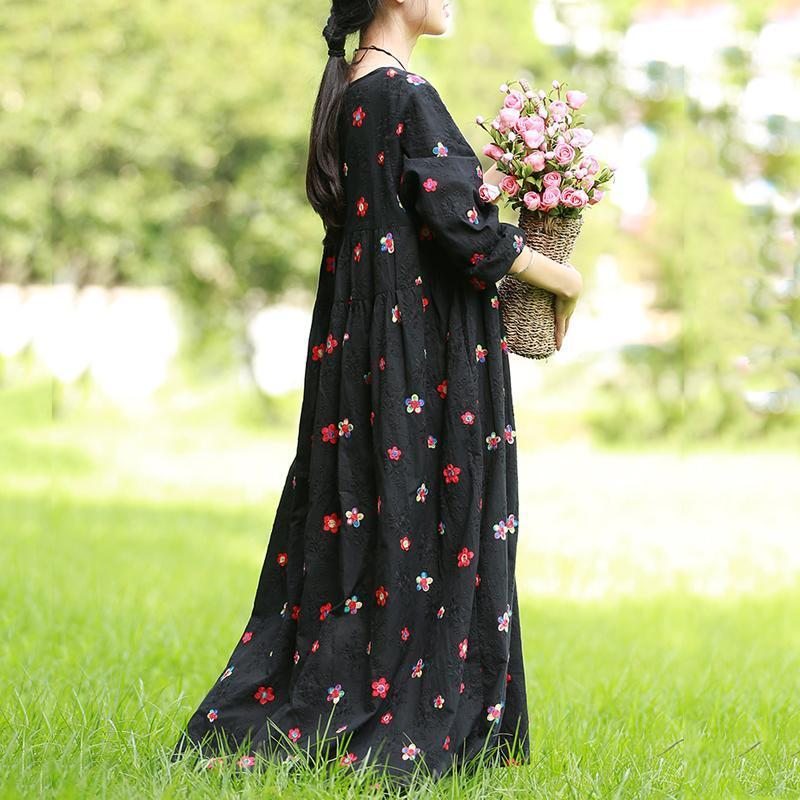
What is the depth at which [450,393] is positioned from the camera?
2.48 metres

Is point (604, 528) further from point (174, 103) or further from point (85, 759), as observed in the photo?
point (174, 103)

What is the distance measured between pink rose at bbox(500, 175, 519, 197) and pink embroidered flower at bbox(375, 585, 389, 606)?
788mm

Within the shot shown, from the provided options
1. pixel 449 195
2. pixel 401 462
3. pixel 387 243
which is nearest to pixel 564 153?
pixel 449 195

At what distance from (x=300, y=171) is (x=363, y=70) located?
9908 millimetres

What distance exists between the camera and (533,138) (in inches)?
98.7

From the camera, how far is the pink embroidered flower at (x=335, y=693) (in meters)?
2.47

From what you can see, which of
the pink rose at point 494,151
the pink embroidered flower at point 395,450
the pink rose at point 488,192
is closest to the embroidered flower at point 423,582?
the pink embroidered flower at point 395,450

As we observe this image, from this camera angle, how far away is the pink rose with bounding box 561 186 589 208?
2.50 metres

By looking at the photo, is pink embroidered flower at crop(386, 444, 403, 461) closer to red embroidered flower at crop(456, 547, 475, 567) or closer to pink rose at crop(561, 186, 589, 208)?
red embroidered flower at crop(456, 547, 475, 567)

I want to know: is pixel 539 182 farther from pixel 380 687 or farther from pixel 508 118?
pixel 380 687

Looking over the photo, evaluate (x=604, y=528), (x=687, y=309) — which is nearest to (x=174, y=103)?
(x=687, y=309)

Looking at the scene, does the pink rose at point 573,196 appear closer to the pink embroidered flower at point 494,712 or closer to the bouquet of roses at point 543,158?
the bouquet of roses at point 543,158

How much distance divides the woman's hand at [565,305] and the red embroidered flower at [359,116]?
481 mm

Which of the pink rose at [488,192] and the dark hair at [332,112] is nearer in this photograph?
the pink rose at [488,192]
